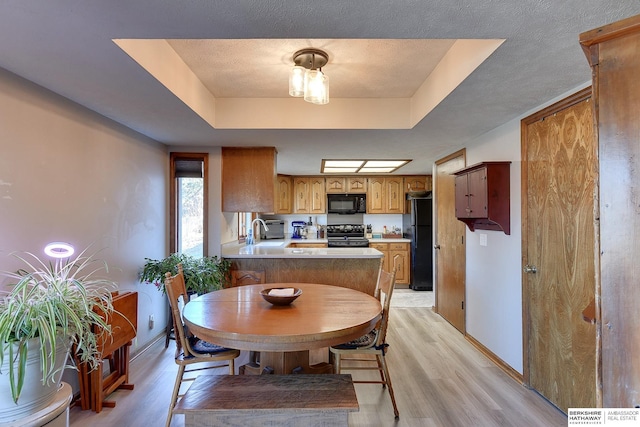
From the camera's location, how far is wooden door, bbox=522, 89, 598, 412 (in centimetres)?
190

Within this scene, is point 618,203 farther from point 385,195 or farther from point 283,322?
point 385,195

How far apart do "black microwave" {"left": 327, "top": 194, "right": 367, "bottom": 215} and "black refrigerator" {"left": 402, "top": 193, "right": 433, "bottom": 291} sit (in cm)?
95

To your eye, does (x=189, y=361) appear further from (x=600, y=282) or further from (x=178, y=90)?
(x=600, y=282)

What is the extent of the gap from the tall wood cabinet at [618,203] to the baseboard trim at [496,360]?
6.90 ft

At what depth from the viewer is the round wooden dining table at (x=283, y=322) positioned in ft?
4.99

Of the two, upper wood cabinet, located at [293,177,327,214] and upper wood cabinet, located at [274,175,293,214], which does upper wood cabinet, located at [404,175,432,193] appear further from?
upper wood cabinet, located at [274,175,293,214]

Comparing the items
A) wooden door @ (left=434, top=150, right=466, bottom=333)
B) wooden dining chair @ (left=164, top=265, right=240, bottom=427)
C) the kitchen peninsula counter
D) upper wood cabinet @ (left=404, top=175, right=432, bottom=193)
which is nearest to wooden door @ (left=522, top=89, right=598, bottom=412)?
wooden door @ (left=434, top=150, right=466, bottom=333)

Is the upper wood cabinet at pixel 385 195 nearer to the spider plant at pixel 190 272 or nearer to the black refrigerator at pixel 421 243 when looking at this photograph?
the black refrigerator at pixel 421 243

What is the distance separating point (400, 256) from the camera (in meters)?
5.81

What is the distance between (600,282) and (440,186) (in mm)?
3623

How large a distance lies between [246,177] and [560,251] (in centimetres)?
297

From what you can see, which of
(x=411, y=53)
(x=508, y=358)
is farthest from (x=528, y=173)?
(x=508, y=358)

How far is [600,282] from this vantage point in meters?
0.80

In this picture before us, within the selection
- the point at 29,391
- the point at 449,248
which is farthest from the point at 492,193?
the point at 29,391
